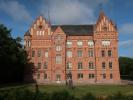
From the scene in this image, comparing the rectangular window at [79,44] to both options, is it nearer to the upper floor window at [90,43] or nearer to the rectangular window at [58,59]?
the upper floor window at [90,43]

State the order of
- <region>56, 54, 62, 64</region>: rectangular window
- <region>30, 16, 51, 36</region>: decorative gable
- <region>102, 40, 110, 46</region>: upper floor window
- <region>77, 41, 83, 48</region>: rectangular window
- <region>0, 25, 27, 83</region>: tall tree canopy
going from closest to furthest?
<region>0, 25, 27, 83</region>: tall tree canopy
<region>56, 54, 62, 64</region>: rectangular window
<region>102, 40, 110, 46</region>: upper floor window
<region>30, 16, 51, 36</region>: decorative gable
<region>77, 41, 83, 48</region>: rectangular window

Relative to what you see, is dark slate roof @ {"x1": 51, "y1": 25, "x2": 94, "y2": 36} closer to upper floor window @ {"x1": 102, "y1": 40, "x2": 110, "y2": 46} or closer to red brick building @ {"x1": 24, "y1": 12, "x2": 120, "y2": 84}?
red brick building @ {"x1": 24, "y1": 12, "x2": 120, "y2": 84}

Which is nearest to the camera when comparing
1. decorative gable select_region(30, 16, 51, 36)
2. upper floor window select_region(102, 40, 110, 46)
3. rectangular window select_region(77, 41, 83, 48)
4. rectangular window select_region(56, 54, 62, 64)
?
rectangular window select_region(56, 54, 62, 64)

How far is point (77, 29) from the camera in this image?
255 feet

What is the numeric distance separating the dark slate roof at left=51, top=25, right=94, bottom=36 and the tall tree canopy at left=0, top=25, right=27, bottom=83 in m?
14.9

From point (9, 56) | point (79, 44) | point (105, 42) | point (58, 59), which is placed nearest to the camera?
point (9, 56)

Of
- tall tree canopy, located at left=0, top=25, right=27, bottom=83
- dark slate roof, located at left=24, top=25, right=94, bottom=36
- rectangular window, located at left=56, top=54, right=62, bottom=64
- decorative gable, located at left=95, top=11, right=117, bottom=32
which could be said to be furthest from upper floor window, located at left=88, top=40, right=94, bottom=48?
tall tree canopy, located at left=0, top=25, right=27, bottom=83

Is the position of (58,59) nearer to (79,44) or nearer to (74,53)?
(74,53)

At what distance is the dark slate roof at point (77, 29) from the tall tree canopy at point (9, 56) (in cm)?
1495

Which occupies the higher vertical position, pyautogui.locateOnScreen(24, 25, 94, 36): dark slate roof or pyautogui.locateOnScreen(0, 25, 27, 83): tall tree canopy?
pyautogui.locateOnScreen(24, 25, 94, 36): dark slate roof

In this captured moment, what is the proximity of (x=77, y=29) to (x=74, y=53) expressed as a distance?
27.1ft

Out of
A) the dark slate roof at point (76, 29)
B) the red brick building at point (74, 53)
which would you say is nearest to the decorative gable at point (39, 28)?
the red brick building at point (74, 53)

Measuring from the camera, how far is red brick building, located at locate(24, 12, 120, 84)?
239ft

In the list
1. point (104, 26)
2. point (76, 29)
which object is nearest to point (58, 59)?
point (76, 29)
